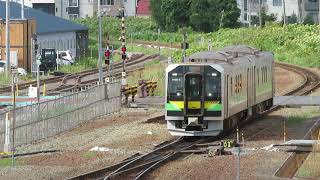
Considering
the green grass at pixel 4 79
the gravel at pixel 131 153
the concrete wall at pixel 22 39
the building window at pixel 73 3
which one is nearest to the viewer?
the gravel at pixel 131 153

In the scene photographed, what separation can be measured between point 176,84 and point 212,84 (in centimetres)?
107

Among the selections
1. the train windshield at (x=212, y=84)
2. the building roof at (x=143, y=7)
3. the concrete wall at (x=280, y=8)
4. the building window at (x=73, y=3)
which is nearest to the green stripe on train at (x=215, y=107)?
the train windshield at (x=212, y=84)

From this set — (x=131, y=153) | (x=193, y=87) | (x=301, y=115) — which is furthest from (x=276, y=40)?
(x=131, y=153)

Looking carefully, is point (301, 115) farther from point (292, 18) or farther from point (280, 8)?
point (280, 8)

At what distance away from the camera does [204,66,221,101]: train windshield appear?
26.3m

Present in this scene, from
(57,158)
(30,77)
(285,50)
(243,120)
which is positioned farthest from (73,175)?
(285,50)

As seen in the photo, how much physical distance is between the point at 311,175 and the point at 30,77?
1524 inches

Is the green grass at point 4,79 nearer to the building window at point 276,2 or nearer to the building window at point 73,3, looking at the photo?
the building window at point 276,2

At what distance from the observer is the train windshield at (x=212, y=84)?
86.4ft

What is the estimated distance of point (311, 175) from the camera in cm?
1927

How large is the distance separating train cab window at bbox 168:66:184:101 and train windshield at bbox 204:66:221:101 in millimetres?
740

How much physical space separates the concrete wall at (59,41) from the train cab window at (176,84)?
43.1 metres

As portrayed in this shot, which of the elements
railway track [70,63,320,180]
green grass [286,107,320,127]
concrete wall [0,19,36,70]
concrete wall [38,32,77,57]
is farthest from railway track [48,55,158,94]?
railway track [70,63,320,180]

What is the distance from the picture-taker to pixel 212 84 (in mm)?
26453
